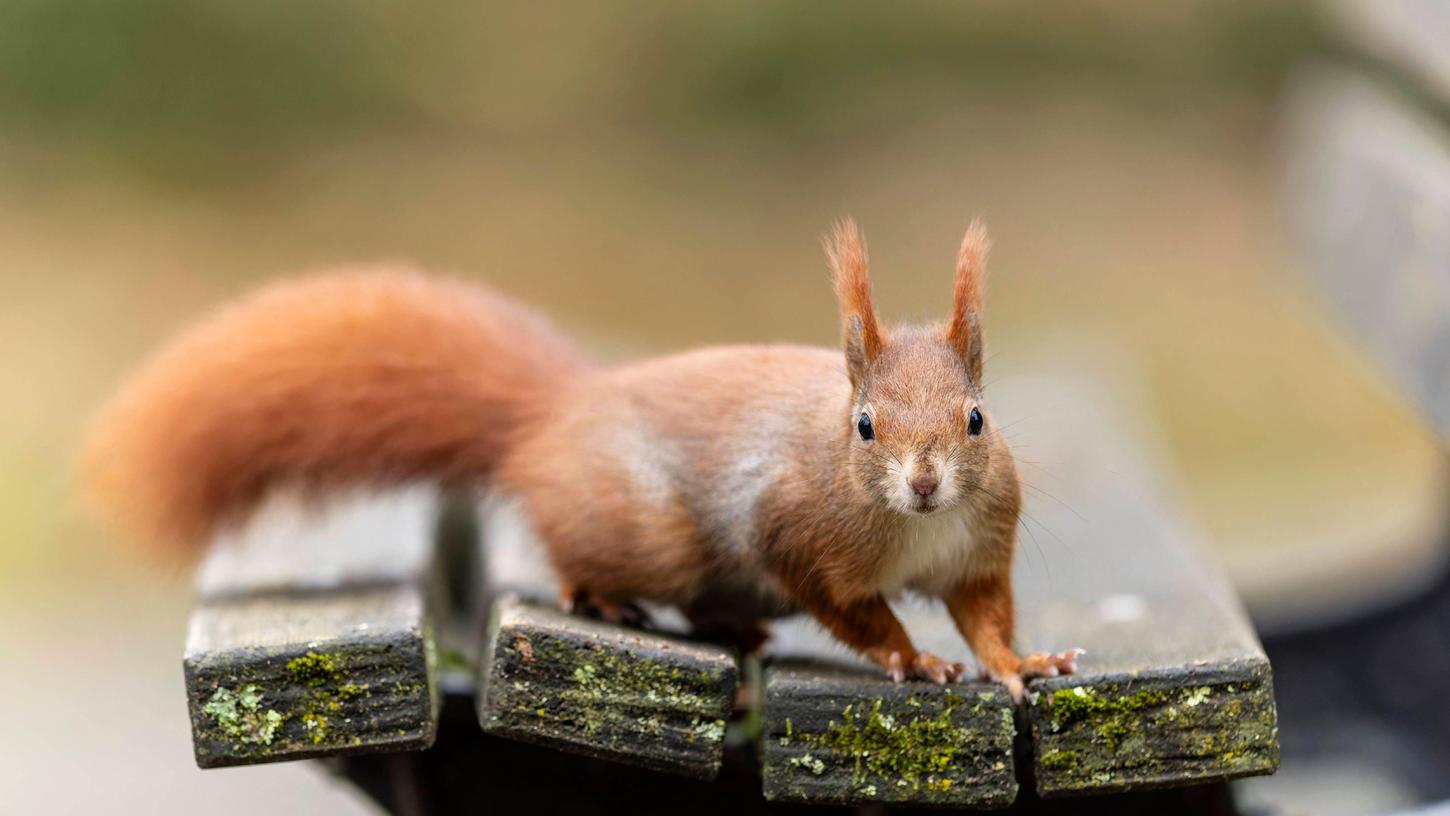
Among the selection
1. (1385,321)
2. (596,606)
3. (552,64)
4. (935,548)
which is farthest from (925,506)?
(552,64)

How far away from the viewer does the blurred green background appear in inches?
274

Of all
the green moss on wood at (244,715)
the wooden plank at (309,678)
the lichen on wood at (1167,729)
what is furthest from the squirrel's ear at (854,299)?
the green moss on wood at (244,715)

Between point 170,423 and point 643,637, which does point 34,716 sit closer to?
point 170,423

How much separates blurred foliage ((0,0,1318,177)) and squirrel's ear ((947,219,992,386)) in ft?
21.0

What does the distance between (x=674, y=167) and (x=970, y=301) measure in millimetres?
6433

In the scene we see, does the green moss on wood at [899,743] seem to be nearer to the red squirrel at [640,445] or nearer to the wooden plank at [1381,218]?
the red squirrel at [640,445]

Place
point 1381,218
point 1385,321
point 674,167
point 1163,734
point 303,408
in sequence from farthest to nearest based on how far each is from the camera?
point 674,167, point 1381,218, point 1385,321, point 303,408, point 1163,734

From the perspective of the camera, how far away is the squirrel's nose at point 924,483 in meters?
1.78

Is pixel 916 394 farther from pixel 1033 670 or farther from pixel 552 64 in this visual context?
pixel 552 64

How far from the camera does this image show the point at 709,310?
708 cm

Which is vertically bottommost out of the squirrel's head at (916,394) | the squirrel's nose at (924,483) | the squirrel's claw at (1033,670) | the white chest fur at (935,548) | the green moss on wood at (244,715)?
the squirrel's claw at (1033,670)

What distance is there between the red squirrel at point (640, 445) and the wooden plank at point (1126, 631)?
83 mm

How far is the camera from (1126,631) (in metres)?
2.12

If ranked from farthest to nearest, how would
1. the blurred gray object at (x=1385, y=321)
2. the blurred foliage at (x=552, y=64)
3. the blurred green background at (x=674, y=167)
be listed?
the blurred foliage at (x=552, y=64)
the blurred green background at (x=674, y=167)
the blurred gray object at (x=1385, y=321)
